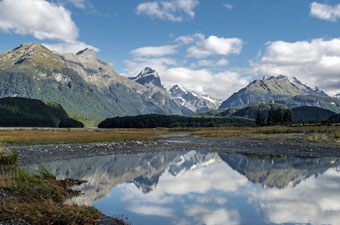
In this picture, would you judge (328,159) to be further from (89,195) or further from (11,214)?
(11,214)

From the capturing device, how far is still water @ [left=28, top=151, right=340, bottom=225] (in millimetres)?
14039

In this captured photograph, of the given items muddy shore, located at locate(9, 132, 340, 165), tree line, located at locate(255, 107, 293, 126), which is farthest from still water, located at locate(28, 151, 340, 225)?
tree line, located at locate(255, 107, 293, 126)

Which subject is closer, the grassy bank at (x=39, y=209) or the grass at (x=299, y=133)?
the grassy bank at (x=39, y=209)

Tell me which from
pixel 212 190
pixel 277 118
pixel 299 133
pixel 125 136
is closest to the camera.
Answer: pixel 212 190

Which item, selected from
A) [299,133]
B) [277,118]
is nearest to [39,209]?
[299,133]

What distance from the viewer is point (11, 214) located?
10.9 meters

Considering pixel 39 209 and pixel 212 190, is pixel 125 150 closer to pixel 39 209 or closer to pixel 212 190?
pixel 212 190

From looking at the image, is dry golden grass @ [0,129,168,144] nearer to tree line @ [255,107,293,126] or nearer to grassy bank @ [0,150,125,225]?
grassy bank @ [0,150,125,225]

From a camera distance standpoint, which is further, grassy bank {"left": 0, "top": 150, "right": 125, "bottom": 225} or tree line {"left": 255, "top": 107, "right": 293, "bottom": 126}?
tree line {"left": 255, "top": 107, "right": 293, "bottom": 126}

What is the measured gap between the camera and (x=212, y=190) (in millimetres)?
19734

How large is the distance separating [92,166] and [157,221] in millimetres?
16954

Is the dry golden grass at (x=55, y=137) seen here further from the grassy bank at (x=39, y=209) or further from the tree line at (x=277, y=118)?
the tree line at (x=277, y=118)

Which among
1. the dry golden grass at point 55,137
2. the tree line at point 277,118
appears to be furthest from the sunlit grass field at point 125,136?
the tree line at point 277,118

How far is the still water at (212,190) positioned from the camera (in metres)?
14.0
